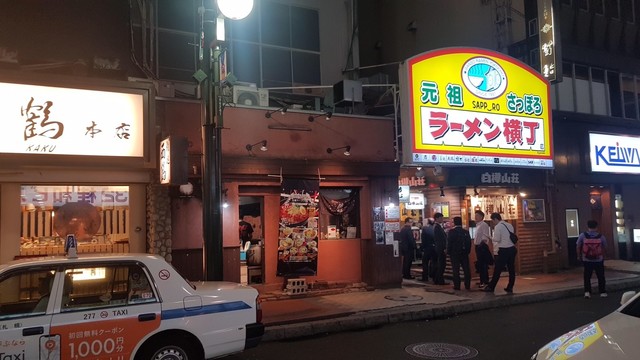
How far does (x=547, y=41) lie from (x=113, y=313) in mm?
15138

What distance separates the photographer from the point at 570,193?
16.4m

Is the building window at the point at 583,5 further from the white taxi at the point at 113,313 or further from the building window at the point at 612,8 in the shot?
the white taxi at the point at 113,313

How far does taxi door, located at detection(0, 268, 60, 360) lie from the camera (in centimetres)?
479

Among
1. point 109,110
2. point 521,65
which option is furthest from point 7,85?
point 521,65

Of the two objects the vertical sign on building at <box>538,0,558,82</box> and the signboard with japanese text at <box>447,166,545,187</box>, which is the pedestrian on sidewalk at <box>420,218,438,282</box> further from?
the vertical sign on building at <box>538,0,558,82</box>

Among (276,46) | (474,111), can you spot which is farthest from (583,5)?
(276,46)

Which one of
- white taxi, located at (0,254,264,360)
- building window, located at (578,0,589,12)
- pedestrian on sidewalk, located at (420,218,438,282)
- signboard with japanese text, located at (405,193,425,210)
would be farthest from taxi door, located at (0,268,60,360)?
building window, located at (578,0,589,12)

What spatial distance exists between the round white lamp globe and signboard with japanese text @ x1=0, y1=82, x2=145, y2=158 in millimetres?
3073

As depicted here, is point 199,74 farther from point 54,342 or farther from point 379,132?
point 379,132

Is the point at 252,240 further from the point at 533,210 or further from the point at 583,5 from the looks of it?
the point at 583,5

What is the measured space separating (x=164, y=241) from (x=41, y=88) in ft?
12.4

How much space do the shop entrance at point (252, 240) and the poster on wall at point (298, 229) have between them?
0.74 m

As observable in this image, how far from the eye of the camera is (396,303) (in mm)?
10391

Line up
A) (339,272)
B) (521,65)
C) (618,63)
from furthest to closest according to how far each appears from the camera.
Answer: (618,63) → (521,65) → (339,272)
